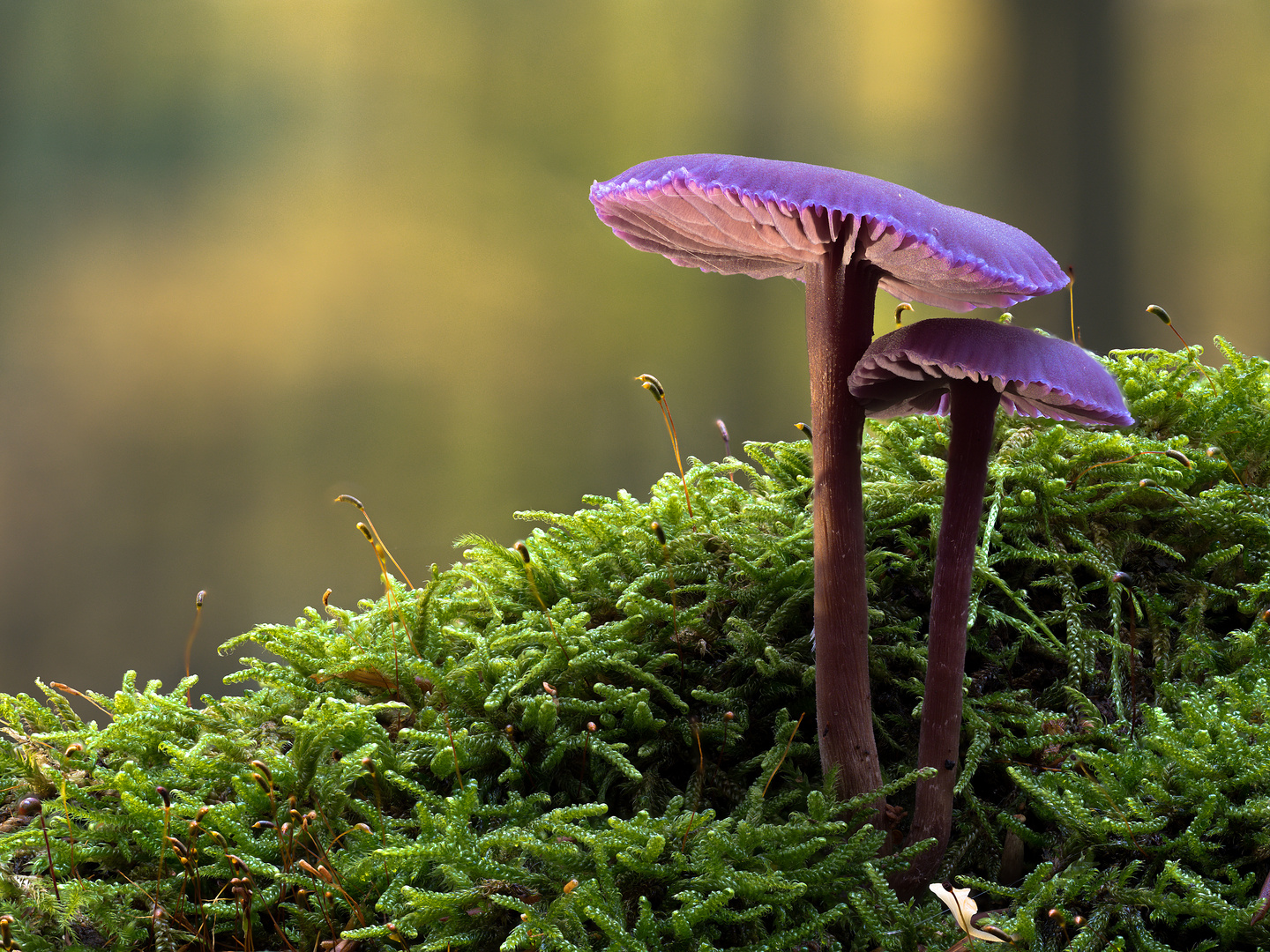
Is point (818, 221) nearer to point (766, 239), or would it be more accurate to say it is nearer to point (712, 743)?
point (766, 239)

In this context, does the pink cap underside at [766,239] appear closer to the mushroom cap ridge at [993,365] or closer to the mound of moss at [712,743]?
the mushroom cap ridge at [993,365]

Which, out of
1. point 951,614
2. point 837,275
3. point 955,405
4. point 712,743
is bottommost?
point 712,743

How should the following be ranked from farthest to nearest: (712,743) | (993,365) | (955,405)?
1. (712,743)
2. (955,405)
3. (993,365)

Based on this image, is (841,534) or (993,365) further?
(841,534)

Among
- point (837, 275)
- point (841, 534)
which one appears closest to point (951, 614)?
point (841, 534)

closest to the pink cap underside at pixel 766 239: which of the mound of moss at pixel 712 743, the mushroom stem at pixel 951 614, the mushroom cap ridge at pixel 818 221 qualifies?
the mushroom cap ridge at pixel 818 221

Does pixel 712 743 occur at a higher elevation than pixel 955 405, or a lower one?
lower

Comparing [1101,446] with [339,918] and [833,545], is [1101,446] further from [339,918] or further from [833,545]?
[339,918]

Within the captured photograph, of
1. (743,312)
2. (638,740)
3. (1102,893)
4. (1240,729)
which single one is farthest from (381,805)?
(743,312)
